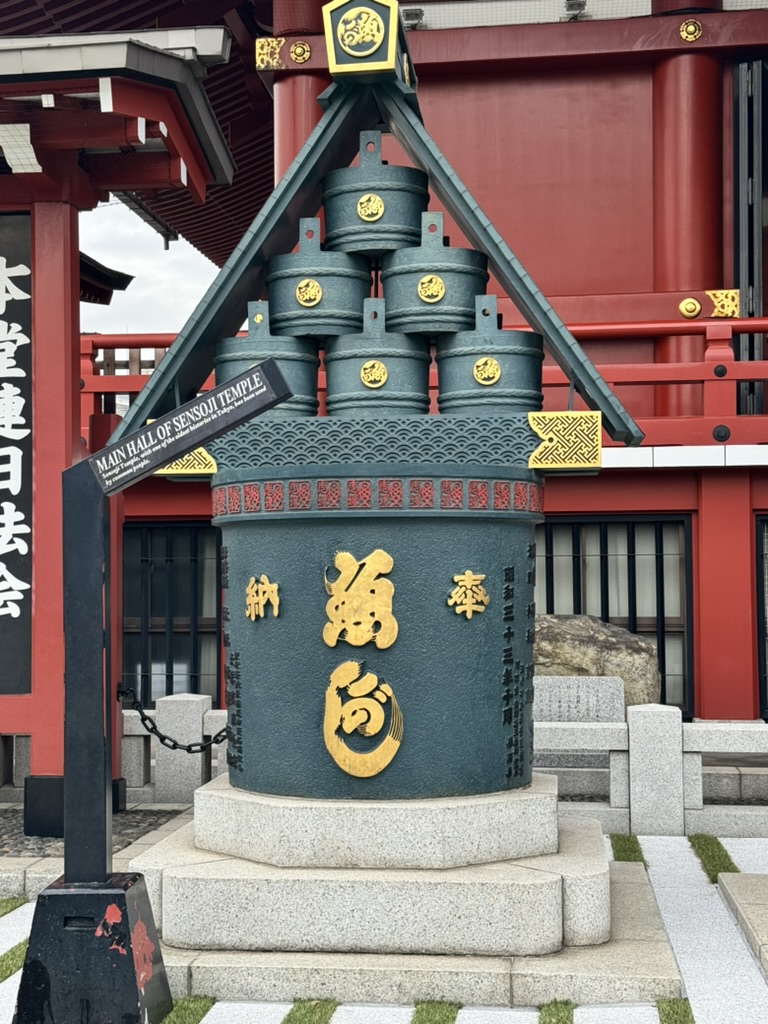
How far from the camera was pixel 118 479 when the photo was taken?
16.8 feet

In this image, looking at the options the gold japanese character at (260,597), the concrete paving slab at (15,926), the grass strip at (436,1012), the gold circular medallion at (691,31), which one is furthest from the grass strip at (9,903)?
the gold circular medallion at (691,31)

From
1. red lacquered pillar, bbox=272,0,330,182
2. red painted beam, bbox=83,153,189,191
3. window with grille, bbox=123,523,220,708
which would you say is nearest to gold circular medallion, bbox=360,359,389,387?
red painted beam, bbox=83,153,189,191

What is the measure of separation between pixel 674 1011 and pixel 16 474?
642cm

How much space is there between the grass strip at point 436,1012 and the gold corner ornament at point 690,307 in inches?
352

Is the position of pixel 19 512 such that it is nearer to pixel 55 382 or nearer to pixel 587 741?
pixel 55 382

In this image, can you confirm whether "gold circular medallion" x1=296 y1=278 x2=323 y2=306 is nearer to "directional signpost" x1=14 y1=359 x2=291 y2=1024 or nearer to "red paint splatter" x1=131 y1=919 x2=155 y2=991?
"directional signpost" x1=14 y1=359 x2=291 y2=1024

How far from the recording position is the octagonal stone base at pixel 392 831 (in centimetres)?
643

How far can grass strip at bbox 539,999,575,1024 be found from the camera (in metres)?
5.54

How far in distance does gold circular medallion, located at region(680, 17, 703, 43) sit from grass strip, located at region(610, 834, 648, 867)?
27.4 ft

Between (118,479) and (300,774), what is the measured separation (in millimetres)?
2347

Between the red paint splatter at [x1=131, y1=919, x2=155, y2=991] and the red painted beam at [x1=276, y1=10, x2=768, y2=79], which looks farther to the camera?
the red painted beam at [x1=276, y1=10, x2=768, y2=79]

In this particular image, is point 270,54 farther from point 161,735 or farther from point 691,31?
point 161,735

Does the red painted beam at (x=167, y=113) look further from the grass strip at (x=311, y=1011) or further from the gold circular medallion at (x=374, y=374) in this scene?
the grass strip at (x=311, y=1011)

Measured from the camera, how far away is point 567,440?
686cm
